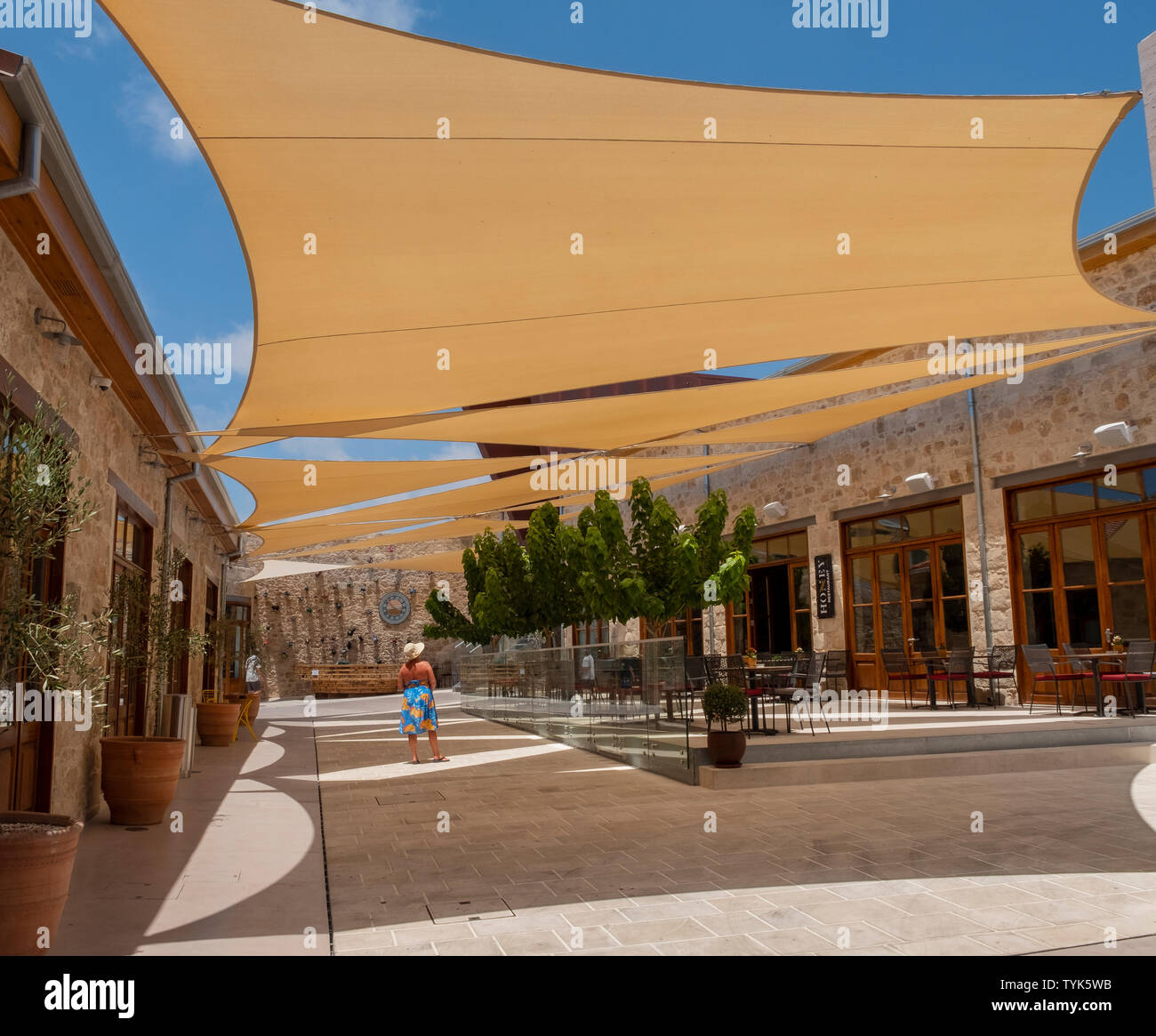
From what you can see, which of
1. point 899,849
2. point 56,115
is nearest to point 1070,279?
point 899,849

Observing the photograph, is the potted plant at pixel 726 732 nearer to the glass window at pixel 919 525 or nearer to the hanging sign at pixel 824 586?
the glass window at pixel 919 525

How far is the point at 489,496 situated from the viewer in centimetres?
1137

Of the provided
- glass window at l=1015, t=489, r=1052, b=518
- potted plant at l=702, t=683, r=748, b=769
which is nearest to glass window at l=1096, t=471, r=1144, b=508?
glass window at l=1015, t=489, r=1052, b=518

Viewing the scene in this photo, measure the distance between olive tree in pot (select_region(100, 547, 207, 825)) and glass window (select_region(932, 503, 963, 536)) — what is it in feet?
29.3

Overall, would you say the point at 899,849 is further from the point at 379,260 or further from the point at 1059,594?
the point at 1059,594

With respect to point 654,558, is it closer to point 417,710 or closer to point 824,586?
point 417,710

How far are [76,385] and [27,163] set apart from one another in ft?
7.14

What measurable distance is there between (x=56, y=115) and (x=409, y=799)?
4854mm

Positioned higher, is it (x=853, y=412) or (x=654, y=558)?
(x=853, y=412)

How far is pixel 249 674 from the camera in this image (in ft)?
52.8

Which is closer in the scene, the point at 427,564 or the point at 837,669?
the point at 837,669

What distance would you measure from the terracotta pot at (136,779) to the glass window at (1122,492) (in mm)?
9277

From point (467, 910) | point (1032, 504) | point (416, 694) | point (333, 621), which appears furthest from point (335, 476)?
point (333, 621)

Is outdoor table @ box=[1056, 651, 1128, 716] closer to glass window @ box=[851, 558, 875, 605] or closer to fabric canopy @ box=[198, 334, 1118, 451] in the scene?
fabric canopy @ box=[198, 334, 1118, 451]
